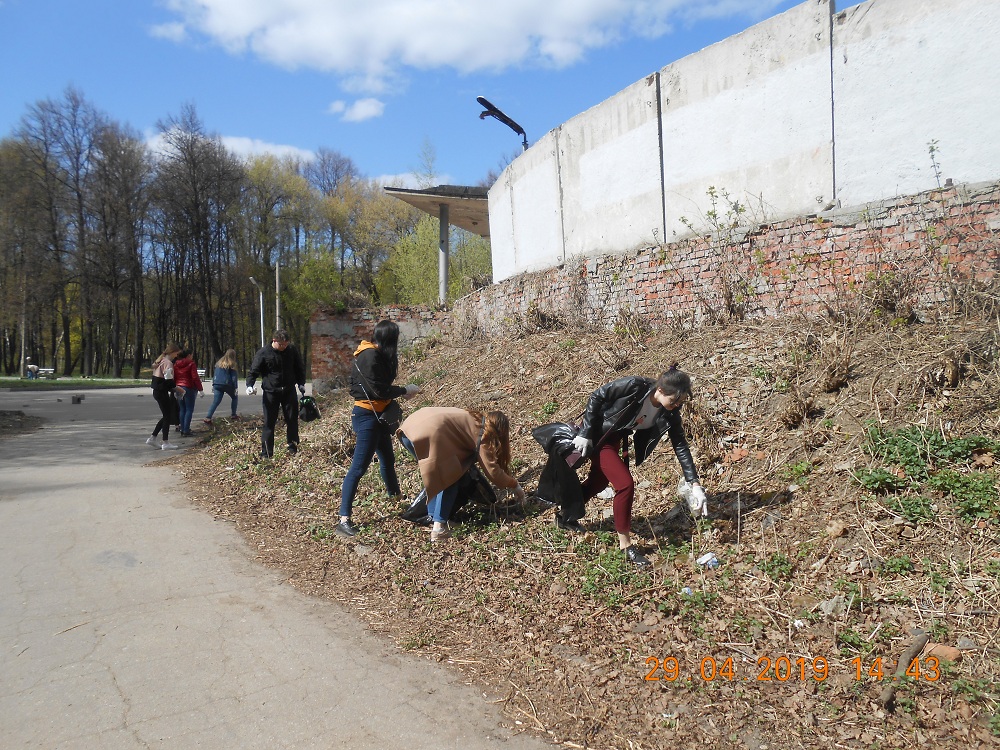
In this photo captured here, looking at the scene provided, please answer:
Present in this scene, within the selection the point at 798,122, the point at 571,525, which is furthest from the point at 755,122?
the point at 571,525

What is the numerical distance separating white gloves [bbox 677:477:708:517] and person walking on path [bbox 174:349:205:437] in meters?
9.45

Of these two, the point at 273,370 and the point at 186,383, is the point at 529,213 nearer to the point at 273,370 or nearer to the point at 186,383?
the point at 273,370

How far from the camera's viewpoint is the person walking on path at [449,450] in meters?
5.45

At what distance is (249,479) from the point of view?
8133 mm

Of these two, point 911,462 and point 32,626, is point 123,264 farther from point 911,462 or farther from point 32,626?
point 911,462

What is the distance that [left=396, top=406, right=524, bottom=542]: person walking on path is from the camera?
5449 mm

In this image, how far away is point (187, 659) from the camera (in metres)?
3.78

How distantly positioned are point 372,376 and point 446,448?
40.3 inches

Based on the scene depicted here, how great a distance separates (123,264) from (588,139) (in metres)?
34.6

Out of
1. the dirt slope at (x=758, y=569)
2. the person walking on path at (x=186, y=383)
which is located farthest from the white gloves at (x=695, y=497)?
the person walking on path at (x=186, y=383)

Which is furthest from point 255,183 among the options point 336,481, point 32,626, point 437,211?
point 32,626
